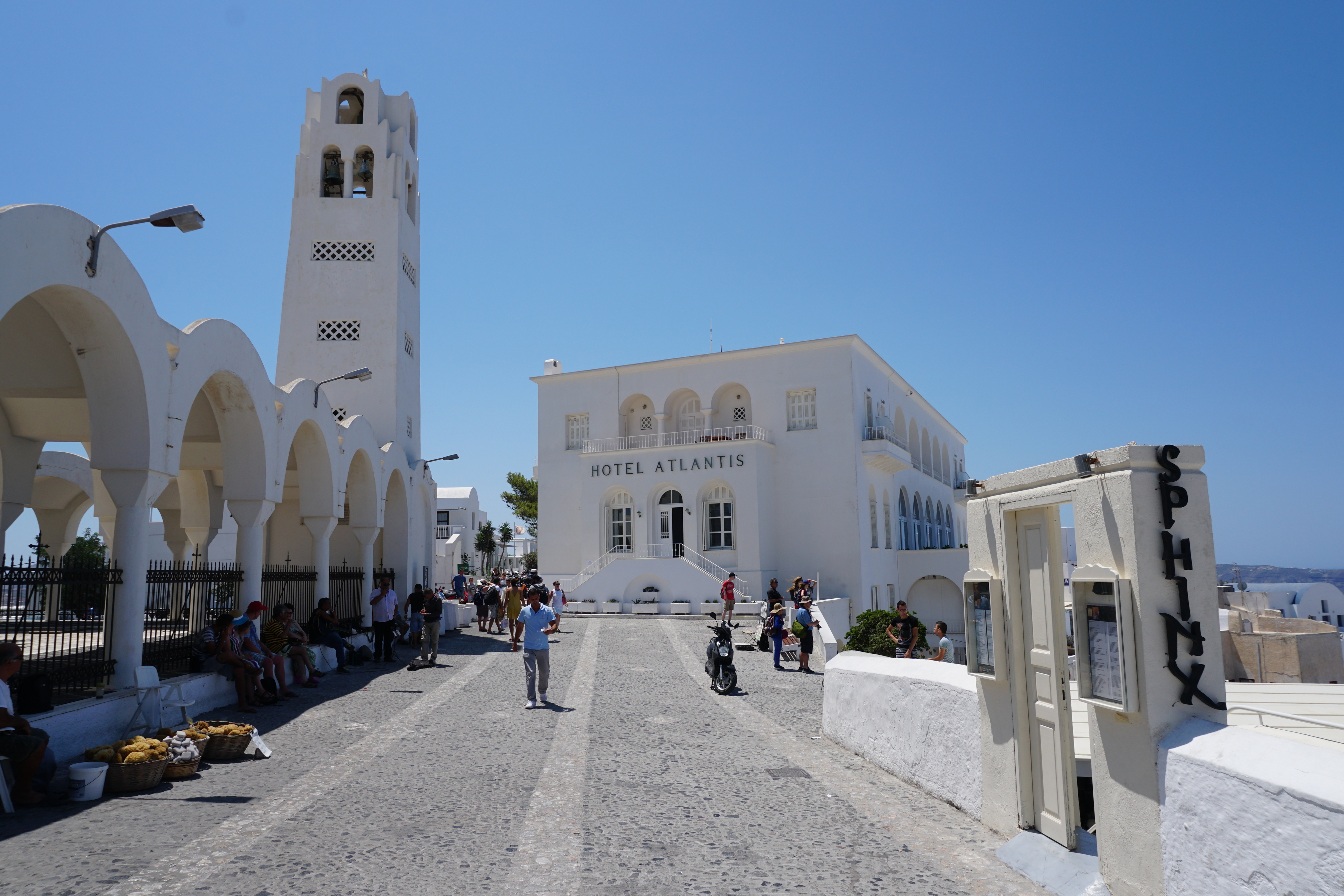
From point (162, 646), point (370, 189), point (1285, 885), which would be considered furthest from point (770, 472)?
point (1285, 885)

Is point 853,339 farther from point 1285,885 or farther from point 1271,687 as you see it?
point 1285,885

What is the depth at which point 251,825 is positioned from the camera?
548 centimetres

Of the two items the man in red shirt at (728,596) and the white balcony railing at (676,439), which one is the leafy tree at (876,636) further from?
the white balcony railing at (676,439)

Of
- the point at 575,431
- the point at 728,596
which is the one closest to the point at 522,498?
the point at 575,431

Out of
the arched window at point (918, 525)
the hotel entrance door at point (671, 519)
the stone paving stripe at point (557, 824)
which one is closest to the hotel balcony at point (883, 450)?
the arched window at point (918, 525)

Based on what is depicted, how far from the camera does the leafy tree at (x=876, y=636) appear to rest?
1348 cm

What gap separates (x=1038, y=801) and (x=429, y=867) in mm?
3676

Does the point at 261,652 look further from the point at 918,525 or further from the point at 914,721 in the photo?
the point at 918,525

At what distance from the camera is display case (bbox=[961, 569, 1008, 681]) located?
17.1ft

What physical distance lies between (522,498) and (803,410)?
28238mm

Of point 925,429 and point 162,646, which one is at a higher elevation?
point 925,429

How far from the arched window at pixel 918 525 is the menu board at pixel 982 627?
32.4m

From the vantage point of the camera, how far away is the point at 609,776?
6855 mm

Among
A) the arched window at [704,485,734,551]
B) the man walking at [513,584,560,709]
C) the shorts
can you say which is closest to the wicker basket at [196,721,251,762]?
the shorts
